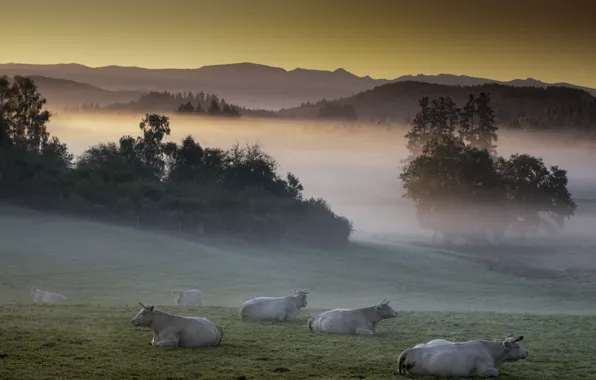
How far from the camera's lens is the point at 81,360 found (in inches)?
675

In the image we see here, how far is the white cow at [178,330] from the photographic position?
18969mm

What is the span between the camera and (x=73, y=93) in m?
141

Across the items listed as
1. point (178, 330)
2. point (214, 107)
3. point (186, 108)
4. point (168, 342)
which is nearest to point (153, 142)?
point (186, 108)

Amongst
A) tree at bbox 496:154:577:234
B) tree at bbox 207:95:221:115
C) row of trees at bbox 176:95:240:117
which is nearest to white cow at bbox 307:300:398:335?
tree at bbox 496:154:577:234

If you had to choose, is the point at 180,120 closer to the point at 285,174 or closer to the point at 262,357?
the point at 285,174

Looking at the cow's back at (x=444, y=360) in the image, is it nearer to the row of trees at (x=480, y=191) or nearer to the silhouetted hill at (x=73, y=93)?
the row of trees at (x=480, y=191)

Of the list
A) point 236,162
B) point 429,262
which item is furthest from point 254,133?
point 429,262

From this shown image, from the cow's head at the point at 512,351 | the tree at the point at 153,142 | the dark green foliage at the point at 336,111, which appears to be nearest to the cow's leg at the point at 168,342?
the cow's head at the point at 512,351

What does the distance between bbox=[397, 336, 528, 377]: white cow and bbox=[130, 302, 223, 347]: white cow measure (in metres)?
4.29

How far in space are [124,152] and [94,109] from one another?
56.9m

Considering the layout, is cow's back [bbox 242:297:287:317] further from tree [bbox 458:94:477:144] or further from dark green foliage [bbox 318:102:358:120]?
dark green foliage [bbox 318:102:358:120]

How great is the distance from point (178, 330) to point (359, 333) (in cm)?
471

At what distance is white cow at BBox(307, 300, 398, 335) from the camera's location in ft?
71.9

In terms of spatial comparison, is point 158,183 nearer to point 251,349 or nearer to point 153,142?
point 153,142
